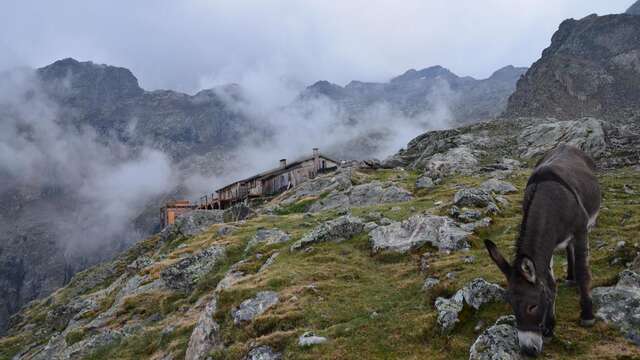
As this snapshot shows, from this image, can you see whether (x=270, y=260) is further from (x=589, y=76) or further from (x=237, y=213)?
(x=589, y=76)

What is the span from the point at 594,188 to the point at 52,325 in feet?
230

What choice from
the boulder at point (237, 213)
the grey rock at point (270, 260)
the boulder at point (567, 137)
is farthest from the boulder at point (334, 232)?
the boulder at point (237, 213)

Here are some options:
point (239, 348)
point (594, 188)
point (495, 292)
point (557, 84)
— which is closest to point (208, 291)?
point (239, 348)

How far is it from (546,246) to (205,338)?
1800cm

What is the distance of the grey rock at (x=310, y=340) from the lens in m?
19.0

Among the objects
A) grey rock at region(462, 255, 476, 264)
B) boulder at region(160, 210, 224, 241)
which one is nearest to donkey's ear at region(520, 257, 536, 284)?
grey rock at region(462, 255, 476, 264)

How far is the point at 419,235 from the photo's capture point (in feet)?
103

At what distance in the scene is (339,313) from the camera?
21891 mm

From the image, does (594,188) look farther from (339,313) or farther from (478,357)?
(339,313)

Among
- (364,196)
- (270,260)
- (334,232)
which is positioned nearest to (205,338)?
(270,260)

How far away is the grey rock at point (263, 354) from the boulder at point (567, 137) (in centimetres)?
6117

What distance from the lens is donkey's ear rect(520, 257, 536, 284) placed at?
39.4 ft

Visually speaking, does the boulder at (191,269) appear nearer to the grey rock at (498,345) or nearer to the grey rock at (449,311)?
the grey rock at (449,311)

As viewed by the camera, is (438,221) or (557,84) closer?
(438,221)
